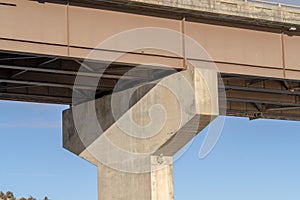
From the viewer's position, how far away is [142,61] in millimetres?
26562

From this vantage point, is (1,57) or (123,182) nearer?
(1,57)

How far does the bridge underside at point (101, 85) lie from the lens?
28.5 m

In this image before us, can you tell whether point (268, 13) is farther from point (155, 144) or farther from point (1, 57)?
point (1, 57)

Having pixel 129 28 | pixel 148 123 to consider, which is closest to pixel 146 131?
pixel 148 123

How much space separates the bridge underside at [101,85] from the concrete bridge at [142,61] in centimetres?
7

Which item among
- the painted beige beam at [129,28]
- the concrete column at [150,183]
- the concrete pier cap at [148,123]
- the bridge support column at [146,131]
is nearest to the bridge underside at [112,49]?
the painted beige beam at [129,28]

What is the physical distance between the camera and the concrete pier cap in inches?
1046

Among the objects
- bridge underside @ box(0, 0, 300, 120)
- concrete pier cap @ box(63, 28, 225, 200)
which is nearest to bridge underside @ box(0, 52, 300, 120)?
bridge underside @ box(0, 0, 300, 120)

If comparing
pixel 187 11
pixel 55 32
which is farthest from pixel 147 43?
pixel 55 32

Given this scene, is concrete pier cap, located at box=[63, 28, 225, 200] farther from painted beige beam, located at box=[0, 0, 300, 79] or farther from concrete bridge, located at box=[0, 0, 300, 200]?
painted beige beam, located at box=[0, 0, 300, 79]

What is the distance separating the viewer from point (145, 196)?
2797 cm

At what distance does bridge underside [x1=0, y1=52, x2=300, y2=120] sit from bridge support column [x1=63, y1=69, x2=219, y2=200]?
1.10 m

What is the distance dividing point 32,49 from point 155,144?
6.66m

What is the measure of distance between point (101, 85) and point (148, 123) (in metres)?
5.09
